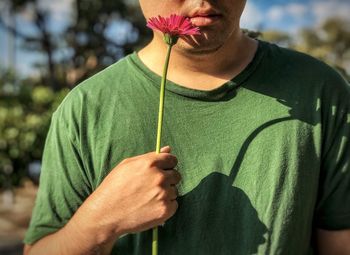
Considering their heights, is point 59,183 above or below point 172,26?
below

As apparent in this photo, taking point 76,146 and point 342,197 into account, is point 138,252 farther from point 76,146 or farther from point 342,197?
point 342,197

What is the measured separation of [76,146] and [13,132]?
5.33m

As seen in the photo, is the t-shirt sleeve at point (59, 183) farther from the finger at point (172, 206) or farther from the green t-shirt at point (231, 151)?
the finger at point (172, 206)

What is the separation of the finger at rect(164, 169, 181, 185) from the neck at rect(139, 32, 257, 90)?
0.27m

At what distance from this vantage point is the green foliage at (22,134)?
642cm

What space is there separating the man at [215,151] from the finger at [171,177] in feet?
0.35

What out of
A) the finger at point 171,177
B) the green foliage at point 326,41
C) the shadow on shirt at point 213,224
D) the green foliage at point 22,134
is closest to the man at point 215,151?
the shadow on shirt at point 213,224

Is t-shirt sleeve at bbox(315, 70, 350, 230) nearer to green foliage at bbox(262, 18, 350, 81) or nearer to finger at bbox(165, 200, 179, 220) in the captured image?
finger at bbox(165, 200, 179, 220)

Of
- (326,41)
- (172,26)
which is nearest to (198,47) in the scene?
(172,26)

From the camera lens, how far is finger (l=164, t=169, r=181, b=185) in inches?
48.4

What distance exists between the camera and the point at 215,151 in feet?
4.54

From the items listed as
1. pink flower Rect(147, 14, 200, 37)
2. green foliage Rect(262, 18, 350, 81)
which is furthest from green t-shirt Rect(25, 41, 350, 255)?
green foliage Rect(262, 18, 350, 81)

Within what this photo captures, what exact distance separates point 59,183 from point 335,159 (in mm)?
646

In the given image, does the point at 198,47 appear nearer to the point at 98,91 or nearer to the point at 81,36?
the point at 98,91
